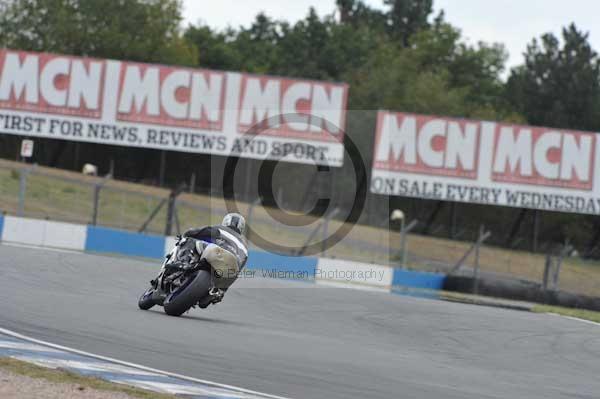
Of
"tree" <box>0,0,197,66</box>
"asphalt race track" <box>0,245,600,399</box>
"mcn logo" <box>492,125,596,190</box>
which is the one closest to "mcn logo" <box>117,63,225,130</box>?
"mcn logo" <box>492,125,596,190</box>

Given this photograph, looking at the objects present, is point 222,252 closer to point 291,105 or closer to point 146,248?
point 146,248

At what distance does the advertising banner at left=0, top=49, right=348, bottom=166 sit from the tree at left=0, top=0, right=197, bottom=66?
992 inches

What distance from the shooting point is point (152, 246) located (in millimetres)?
25516

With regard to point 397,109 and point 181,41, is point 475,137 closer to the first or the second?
point 397,109

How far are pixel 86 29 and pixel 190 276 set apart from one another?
53813 millimetres

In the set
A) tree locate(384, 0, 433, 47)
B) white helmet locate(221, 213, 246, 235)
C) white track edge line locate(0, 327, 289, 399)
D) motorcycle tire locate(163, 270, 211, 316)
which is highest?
tree locate(384, 0, 433, 47)

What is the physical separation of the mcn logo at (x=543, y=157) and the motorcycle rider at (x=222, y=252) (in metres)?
27.3

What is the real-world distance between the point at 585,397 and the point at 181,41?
61.1 m

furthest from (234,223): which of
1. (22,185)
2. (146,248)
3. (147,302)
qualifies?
(22,185)

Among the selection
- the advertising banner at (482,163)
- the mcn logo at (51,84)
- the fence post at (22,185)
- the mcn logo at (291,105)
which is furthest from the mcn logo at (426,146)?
the fence post at (22,185)

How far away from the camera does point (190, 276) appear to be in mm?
11281

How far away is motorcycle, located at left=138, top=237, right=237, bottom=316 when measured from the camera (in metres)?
11.1

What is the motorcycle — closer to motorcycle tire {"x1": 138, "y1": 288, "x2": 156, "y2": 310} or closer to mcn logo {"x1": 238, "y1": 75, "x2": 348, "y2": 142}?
motorcycle tire {"x1": 138, "y1": 288, "x2": 156, "y2": 310}

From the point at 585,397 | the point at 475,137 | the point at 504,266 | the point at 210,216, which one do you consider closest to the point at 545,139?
the point at 475,137
